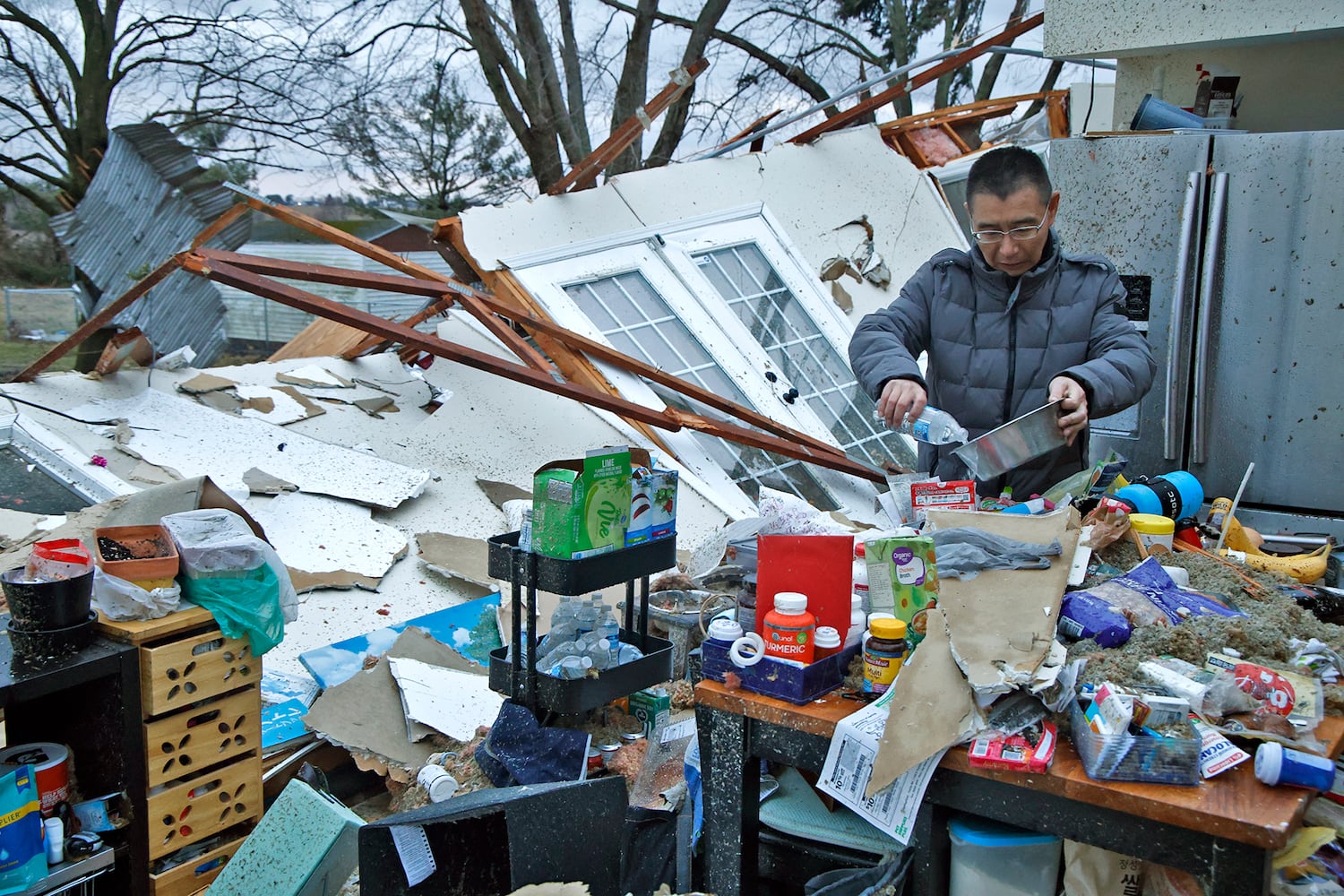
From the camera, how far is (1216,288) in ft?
12.1

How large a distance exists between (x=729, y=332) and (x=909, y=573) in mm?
4271

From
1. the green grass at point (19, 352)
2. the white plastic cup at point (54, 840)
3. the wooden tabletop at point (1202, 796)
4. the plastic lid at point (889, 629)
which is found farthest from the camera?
the green grass at point (19, 352)

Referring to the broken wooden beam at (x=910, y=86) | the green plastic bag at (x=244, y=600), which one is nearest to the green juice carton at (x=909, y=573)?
the green plastic bag at (x=244, y=600)

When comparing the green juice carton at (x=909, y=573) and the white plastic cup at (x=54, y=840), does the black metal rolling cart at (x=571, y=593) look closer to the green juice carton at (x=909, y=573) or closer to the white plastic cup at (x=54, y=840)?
the green juice carton at (x=909, y=573)

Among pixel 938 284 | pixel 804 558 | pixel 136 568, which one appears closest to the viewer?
pixel 804 558

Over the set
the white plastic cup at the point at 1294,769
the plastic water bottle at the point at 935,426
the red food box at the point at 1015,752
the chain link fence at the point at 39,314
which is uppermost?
the chain link fence at the point at 39,314

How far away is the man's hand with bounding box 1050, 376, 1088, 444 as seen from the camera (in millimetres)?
2297

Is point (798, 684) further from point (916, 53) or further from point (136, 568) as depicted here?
point (916, 53)

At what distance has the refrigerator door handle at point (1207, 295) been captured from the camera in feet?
11.8

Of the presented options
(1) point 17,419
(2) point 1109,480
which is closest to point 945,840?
(2) point 1109,480

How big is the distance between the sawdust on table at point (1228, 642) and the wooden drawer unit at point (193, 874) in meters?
2.13

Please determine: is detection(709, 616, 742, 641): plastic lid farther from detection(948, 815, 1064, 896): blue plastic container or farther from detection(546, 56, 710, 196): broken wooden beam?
detection(546, 56, 710, 196): broken wooden beam

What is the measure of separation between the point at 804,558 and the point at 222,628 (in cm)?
171

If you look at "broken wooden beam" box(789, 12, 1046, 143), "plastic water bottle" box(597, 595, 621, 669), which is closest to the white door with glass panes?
"broken wooden beam" box(789, 12, 1046, 143)
